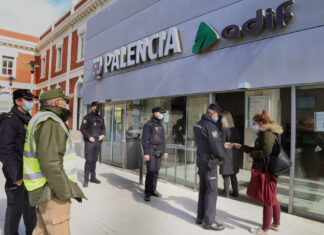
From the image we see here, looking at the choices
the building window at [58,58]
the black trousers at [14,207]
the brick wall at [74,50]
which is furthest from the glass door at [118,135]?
the building window at [58,58]

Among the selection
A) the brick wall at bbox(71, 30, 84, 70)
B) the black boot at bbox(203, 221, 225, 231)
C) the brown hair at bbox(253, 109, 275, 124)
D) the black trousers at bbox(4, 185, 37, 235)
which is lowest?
the black boot at bbox(203, 221, 225, 231)

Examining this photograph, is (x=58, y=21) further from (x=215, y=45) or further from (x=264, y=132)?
(x=264, y=132)

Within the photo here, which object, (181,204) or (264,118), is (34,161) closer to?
(264,118)

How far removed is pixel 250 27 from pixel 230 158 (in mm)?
2748

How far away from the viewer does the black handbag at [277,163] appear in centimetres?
316

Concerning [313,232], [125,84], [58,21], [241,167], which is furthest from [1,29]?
[313,232]

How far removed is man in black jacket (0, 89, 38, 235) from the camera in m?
2.73

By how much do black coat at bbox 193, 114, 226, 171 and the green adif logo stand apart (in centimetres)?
241

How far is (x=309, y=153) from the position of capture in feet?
13.6

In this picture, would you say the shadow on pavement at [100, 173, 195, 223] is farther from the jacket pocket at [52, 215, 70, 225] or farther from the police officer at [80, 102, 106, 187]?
the jacket pocket at [52, 215, 70, 225]

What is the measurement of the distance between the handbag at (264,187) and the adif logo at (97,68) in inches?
285

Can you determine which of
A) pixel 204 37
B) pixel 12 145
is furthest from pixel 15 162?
pixel 204 37

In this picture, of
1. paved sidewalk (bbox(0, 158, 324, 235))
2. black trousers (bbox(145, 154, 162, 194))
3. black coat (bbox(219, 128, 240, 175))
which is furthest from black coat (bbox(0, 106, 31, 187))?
black coat (bbox(219, 128, 240, 175))

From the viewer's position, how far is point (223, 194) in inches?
204
